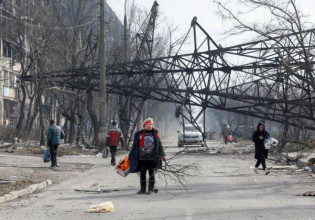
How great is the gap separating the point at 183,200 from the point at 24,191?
3790 millimetres

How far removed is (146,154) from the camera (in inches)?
535

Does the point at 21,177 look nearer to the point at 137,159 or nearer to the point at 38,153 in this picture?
the point at 137,159

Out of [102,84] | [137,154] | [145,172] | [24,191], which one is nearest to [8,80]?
[102,84]

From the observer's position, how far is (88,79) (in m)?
37.5

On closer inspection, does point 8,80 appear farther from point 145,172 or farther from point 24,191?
point 145,172

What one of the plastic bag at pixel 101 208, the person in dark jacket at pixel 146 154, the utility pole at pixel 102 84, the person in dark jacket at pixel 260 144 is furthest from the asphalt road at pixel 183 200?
the utility pole at pixel 102 84

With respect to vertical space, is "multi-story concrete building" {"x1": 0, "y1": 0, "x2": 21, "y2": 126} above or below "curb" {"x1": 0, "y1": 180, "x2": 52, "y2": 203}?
above

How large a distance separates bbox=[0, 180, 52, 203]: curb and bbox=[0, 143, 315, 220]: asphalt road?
20 centimetres

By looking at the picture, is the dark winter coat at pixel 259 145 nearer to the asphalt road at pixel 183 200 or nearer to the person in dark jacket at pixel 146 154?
the asphalt road at pixel 183 200

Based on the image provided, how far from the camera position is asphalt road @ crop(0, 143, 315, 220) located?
1015 centimetres

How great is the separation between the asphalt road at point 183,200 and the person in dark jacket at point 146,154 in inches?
19.6

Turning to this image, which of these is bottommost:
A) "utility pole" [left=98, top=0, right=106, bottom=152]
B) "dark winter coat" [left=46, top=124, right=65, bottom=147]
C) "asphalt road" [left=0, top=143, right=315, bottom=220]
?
"asphalt road" [left=0, top=143, right=315, bottom=220]

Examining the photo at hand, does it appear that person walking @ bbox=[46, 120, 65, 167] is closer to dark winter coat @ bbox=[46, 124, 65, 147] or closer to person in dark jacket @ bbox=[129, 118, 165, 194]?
dark winter coat @ bbox=[46, 124, 65, 147]

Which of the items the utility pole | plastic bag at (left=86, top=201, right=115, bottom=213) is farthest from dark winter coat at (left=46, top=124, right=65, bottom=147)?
plastic bag at (left=86, top=201, right=115, bottom=213)
